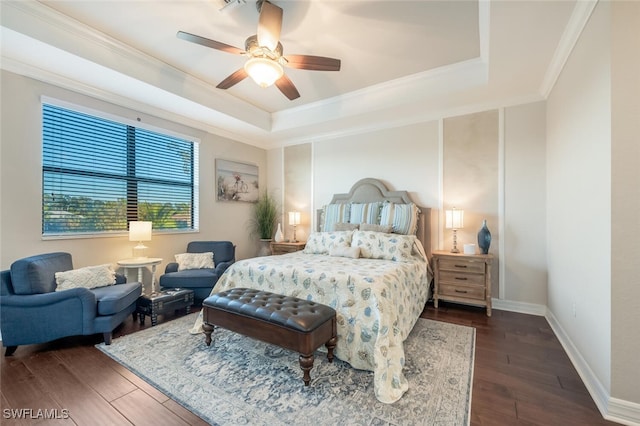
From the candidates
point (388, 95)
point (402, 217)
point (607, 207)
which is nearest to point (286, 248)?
point (402, 217)

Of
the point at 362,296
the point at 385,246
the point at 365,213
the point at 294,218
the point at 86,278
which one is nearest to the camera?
the point at 362,296

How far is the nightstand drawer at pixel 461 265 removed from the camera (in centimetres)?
352

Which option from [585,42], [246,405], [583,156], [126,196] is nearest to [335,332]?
[246,405]

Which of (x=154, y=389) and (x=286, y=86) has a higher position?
(x=286, y=86)

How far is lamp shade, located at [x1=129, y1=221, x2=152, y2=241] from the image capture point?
358cm

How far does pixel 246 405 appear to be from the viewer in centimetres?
184

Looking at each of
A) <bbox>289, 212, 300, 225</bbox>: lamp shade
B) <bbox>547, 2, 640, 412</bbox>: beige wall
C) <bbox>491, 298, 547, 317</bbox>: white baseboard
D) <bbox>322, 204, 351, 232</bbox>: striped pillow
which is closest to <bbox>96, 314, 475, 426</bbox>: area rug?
<bbox>547, 2, 640, 412</bbox>: beige wall

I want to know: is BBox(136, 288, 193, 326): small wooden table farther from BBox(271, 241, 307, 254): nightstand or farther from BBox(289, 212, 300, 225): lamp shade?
BBox(289, 212, 300, 225): lamp shade

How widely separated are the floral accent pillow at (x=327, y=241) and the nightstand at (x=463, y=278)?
1236 mm

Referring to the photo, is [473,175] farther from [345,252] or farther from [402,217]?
[345,252]

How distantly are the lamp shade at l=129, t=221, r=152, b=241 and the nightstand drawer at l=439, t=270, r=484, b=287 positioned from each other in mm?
4027

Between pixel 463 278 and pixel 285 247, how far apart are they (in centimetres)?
301

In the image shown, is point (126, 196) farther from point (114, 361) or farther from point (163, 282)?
point (114, 361)

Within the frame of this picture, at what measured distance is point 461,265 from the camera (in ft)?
11.9
